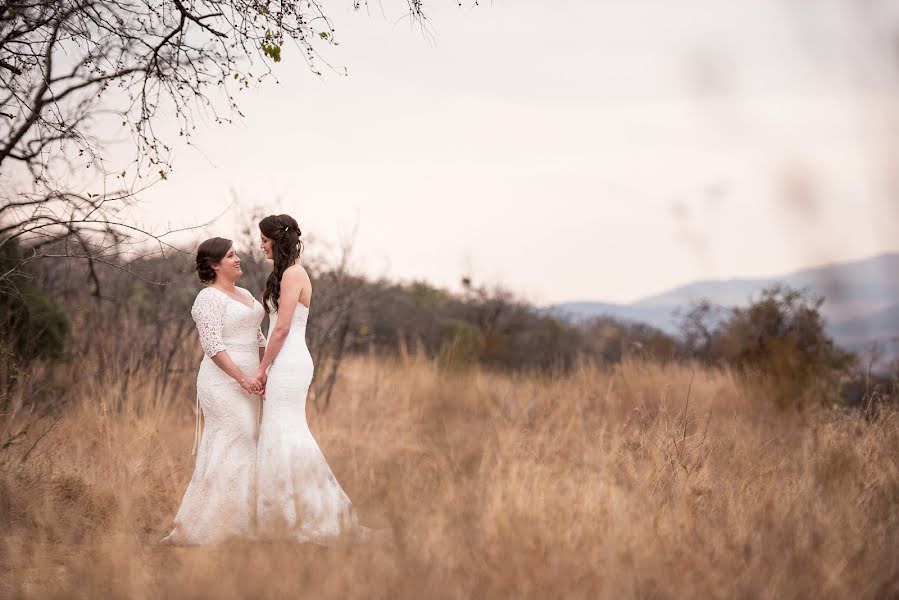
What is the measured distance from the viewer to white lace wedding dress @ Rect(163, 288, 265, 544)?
514 cm

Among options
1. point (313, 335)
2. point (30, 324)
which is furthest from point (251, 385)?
point (313, 335)

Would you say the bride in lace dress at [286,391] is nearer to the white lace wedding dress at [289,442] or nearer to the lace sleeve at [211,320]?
the white lace wedding dress at [289,442]

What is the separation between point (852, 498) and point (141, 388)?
673cm

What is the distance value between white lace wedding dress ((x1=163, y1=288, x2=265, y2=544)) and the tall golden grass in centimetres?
30

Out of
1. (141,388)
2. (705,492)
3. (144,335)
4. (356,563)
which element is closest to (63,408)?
(141,388)

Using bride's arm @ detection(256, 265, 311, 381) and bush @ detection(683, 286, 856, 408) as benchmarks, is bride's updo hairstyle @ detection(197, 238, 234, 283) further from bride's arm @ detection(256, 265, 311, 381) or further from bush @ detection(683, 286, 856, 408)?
bush @ detection(683, 286, 856, 408)

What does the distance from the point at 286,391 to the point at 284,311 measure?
0.52 metres

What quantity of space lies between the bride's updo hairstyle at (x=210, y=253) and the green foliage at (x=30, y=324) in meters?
2.46

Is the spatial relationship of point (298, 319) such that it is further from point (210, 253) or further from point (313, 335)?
point (313, 335)

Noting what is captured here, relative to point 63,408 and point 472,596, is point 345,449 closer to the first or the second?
point 63,408

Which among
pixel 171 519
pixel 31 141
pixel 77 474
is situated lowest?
pixel 171 519

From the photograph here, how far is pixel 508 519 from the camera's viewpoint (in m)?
3.52

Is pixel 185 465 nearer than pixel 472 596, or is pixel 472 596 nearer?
pixel 472 596

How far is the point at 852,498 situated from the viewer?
13.9 feet
